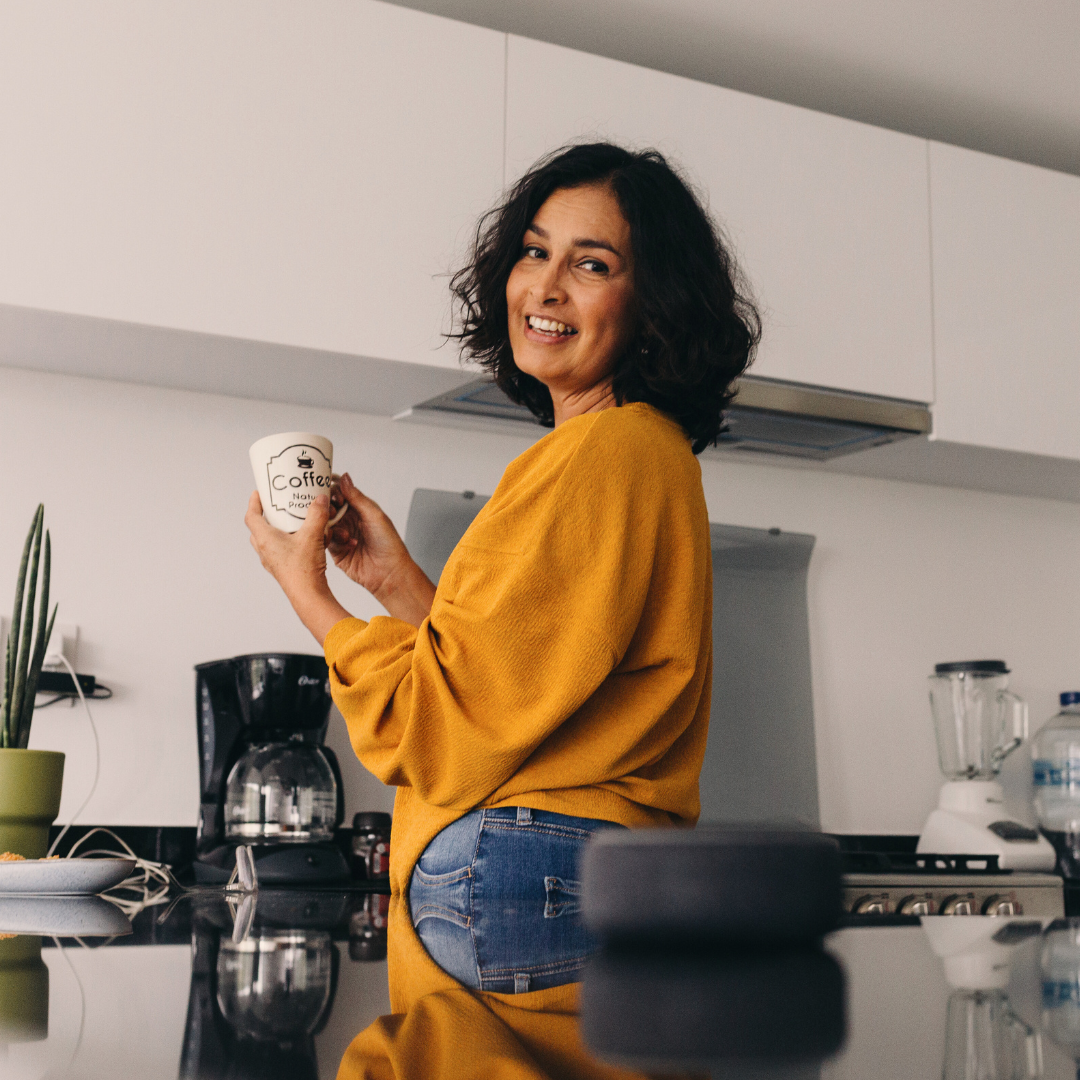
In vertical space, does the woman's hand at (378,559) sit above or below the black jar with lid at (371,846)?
above

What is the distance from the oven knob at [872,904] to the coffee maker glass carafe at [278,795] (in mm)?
758

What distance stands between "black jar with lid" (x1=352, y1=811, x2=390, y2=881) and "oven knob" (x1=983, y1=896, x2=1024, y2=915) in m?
0.92

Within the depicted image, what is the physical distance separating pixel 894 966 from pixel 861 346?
1.53m

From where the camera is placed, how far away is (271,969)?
541mm

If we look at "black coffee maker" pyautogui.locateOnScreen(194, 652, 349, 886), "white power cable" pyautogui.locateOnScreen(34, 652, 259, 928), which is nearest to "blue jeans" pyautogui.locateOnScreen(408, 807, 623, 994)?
"white power cable" pyautogui.locateOnScreen(34, 652, 259, 928)

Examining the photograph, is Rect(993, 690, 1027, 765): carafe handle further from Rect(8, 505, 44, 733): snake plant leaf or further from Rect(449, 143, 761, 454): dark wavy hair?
Rect(8, 505, 44, 733): snake plant leaf

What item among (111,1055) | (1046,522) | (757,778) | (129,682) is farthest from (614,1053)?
(1046,522)

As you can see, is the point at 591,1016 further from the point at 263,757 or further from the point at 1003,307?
the point at 1003,307

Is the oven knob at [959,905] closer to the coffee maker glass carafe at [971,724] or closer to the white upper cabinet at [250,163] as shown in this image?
the coffee maker glass carafe at [971,724]

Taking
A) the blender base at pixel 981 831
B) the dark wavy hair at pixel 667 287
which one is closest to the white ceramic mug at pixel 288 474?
the dark wavy hair at pixel 667 287

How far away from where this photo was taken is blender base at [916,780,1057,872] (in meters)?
2.04

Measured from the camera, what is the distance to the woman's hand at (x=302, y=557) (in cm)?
96

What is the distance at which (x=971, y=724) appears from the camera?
2289 mm

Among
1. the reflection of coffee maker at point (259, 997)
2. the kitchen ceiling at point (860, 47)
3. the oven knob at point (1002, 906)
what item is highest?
the kitchen ceiling at point (860, 47)
